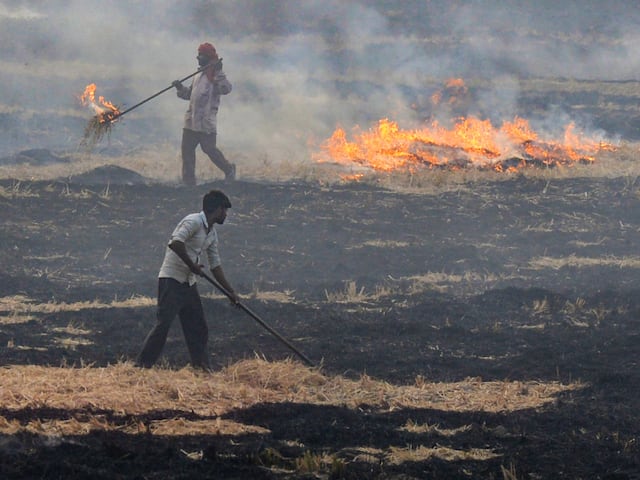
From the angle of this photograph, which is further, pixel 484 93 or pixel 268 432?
pixel 484 93

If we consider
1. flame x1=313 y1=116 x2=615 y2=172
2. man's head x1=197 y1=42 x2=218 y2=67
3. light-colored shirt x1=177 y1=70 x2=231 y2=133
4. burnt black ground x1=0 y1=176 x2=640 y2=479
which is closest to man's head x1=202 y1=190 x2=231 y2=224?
burnt black ground x1=0 y1=176 x2=640 y2=479

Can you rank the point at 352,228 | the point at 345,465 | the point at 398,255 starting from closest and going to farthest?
1. the point at 345,465
2. the point at 398,255
3. the point at 352,228

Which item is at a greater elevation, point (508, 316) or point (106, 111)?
point (106, 111)

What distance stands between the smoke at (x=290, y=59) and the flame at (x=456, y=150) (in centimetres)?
219

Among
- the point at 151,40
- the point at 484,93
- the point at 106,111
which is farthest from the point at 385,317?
the point at 151,40

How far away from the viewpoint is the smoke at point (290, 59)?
2883 cm

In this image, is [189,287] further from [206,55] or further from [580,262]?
[206,55]

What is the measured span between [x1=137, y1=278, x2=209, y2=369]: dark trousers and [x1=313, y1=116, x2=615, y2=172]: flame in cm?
1147

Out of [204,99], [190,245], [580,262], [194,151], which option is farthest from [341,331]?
[194,151]

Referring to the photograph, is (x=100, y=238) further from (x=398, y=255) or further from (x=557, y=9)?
(x=557, y=9)

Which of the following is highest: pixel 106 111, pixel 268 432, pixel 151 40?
pixel 151 40

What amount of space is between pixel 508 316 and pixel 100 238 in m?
6.05

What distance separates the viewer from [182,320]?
899 cm

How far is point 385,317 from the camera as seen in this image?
11.7 m
